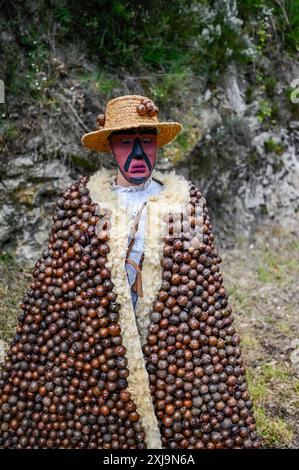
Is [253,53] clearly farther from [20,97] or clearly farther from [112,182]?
[112,182]

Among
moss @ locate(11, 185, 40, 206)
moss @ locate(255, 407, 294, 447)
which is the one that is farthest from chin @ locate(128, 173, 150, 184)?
moss @ locate(11, 185, 40, 206)

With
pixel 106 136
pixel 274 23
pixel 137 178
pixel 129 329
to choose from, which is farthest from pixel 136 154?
pixel 274 23

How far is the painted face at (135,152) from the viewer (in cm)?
282

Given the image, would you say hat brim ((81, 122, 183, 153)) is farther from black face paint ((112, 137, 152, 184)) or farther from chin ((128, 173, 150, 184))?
chin ((128, 173, 150, 184))

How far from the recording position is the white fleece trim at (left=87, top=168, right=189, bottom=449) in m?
2.72

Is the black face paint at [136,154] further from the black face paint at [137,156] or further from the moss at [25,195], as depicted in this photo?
the moss at [25,195]

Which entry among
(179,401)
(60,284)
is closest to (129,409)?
(179,401)

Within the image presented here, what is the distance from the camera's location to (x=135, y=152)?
2.82 metres

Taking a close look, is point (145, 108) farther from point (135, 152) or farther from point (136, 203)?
point (136, 203)

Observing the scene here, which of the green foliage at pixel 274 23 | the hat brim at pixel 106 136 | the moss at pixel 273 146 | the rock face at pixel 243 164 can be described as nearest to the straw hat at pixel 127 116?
the hat brim at pixel 106 136

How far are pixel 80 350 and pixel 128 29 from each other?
11.5 ft

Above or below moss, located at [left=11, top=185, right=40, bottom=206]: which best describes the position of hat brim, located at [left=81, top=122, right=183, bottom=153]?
above

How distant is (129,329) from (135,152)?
0.91 m

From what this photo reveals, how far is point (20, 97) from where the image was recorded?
189 inches
